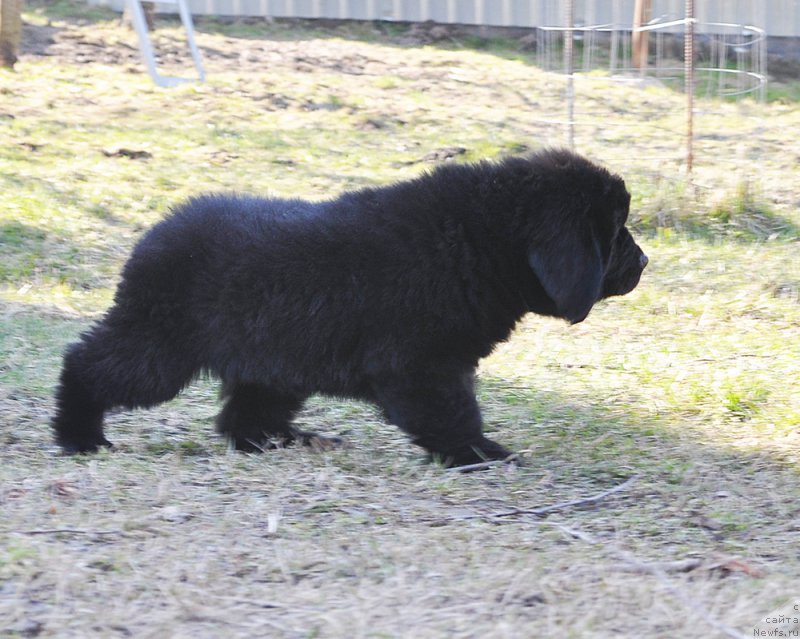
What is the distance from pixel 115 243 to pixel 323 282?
4.57m

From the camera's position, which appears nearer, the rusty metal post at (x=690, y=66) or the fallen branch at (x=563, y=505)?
the fallen branch at (x=563, y=505)

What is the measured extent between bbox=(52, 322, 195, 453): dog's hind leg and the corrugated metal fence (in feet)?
34.0

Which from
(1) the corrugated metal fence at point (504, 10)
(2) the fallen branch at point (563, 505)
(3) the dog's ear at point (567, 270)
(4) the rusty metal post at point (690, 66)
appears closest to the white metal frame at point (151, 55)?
(1) the corrugated metal fence at point (504, 10)

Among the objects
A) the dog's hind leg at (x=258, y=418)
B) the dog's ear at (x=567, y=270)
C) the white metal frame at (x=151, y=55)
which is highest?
the white metal frame at (x=151, y=55)

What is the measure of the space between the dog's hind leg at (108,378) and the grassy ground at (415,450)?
0.61 ft

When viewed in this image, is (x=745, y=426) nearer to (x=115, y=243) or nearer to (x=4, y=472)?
(x=4, y=472)

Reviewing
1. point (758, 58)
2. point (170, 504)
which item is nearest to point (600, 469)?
point (170, 504)

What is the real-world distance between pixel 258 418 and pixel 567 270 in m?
1.44

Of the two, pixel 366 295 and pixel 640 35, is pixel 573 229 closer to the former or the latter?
pixel 366 295

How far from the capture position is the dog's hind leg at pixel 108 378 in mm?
4207

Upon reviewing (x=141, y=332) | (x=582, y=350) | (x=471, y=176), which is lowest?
(x=582, y=350)

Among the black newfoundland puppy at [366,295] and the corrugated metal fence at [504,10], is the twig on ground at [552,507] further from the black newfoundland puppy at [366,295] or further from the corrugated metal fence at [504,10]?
the corrugated metal fence at [504,10]

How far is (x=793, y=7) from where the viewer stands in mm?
13656

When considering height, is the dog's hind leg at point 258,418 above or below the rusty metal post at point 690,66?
below
